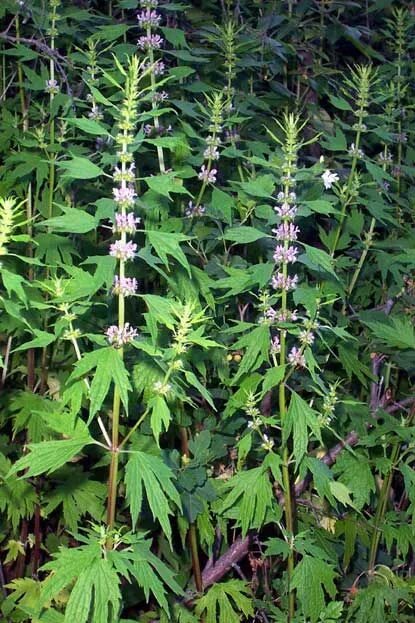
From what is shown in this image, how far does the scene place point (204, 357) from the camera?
2203 mm

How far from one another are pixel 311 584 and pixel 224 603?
0.30 metres

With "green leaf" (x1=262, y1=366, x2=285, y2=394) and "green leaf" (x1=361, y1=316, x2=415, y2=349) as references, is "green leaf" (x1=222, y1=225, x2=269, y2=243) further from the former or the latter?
"green leaf" (x1=361, y1=316, x2=415, y2=349)

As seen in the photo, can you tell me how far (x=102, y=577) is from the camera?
5.13ft

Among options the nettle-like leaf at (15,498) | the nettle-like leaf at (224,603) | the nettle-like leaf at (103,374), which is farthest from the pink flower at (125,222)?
the nettle-like leaf at (224,603)

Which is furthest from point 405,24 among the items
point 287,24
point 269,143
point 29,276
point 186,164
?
point 29,276

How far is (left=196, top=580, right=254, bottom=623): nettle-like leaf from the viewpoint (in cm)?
225

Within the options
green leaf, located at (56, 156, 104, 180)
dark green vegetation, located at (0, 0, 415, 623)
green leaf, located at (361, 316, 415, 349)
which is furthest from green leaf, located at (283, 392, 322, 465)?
green leaf, located at (56, 156, 104, 180)

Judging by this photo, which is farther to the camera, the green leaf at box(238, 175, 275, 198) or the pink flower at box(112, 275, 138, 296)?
the green leaf at box(238, 175, 275, 198)

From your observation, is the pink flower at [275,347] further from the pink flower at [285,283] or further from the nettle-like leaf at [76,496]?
the nettle-like leaf at [76,496]

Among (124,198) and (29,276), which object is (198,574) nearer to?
(29,276)

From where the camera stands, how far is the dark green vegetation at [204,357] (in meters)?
1.90

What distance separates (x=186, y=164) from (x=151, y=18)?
461 mm

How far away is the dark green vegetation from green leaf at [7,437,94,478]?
0.01m

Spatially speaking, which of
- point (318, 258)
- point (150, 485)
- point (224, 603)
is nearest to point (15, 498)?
point (224, 603)
